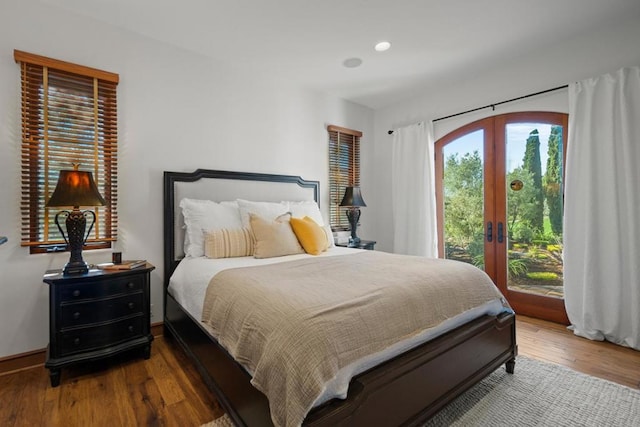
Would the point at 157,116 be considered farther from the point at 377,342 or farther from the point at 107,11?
the point at 377,342

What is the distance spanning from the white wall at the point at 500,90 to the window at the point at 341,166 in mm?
319

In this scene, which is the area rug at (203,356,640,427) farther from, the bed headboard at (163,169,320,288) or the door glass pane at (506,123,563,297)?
the bed headboard at (163,169,320,288)

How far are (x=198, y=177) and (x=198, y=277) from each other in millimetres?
1232

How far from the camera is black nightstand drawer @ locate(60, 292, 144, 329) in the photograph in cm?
199

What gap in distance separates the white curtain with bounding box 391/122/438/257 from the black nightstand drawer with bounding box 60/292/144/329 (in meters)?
3.19

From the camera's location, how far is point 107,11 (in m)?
2.38

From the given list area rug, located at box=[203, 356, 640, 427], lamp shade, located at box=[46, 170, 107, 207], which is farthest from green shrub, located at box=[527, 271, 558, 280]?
lamp shade, located at box=[46, 170, 107, 207]

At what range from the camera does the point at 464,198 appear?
12.4 feet

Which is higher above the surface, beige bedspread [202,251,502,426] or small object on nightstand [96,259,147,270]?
small object on nightstand [96,259,147,270]

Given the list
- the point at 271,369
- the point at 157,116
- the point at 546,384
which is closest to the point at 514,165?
the point at 546,384

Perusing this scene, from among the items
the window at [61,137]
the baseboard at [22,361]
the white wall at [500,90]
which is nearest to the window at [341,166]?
the white wall at [500,90]

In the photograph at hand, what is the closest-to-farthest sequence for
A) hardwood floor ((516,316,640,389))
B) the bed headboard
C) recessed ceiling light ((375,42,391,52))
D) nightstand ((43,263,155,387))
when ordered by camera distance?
nightstand ((43,263,155,387)) → hardwood floor ((516,316,640,389)) → the bed headboard → recessed ceiling light ((375,42,391,52))

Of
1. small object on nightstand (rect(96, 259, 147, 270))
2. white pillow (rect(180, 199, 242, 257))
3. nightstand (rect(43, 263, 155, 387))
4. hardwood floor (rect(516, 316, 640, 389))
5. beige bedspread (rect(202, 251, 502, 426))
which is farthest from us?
white pillow (rect(180, 199, 242, 257))

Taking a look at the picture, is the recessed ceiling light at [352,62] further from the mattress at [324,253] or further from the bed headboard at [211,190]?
the mattress at [324,253]
